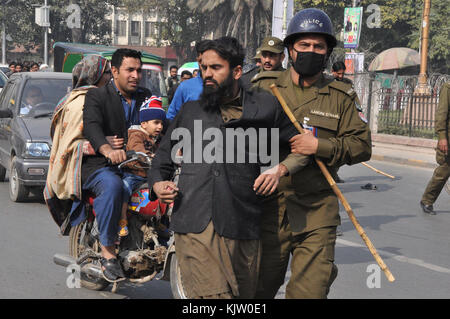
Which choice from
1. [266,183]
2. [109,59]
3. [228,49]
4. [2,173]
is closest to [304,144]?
[266,183]

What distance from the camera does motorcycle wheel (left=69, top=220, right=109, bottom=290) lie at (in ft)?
17.9

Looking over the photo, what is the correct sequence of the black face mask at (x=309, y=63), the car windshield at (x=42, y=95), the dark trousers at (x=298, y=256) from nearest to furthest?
the dark trousers at (x=298, y=256) → the black face mask at (x=309, y=63) → the car windshield at (x=42, y=95)

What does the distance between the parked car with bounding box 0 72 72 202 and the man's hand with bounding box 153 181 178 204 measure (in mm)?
6237

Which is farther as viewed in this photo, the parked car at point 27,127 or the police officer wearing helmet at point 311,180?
the parked car at point 27,127

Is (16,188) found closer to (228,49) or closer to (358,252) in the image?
(358,252)

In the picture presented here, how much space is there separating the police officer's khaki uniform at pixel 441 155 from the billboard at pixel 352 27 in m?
14.9

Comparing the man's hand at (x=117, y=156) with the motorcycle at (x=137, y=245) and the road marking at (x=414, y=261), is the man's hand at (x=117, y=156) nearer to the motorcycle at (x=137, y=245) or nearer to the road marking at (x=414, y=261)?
the motorcycle at (x=137, y=245)

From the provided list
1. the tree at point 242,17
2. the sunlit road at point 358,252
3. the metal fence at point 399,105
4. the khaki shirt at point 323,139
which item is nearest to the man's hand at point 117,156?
the sunlit road at point 358,252

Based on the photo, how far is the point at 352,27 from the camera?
2450 cm

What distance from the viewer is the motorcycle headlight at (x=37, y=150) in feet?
31.0

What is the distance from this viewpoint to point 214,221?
3.31 meters

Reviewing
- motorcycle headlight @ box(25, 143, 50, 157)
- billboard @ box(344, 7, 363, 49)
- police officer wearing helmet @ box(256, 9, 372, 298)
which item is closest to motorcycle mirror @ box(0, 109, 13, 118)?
motorcycle headlight @ box(25, 143, 50, 157)

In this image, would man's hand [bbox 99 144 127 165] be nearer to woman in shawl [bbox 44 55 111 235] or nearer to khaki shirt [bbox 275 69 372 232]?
woman in shawl [bbox 44 55 111 235]
